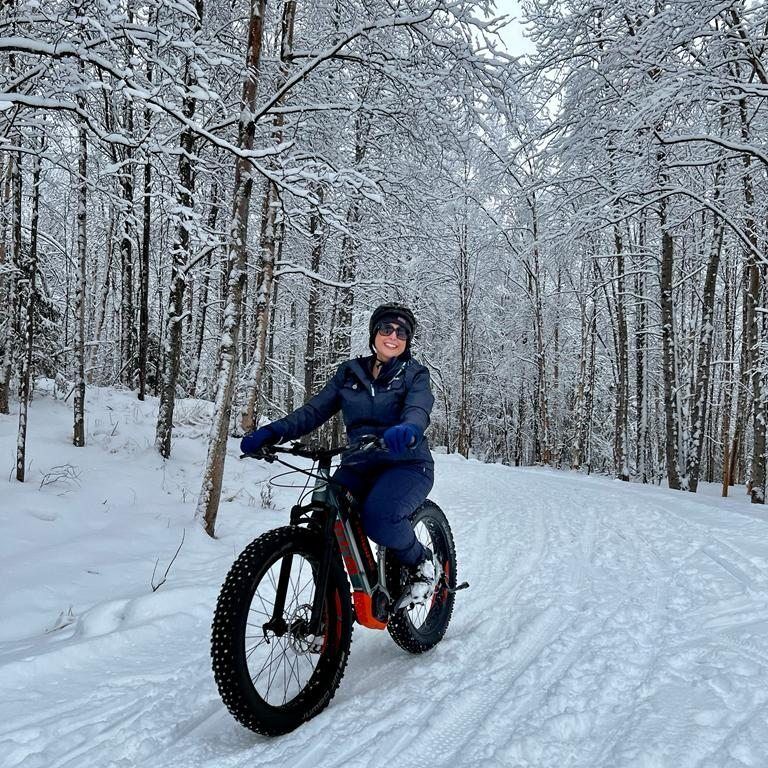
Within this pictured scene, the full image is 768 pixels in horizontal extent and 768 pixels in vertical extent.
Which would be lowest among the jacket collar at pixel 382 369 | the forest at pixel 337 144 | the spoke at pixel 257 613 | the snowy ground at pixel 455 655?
the snowy ground at pixel 455 655

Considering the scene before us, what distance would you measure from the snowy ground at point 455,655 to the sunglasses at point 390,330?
187 centimetres

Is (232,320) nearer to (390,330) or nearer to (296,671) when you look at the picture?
(390,330)

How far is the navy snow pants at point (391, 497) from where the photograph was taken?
2.88m

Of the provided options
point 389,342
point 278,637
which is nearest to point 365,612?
point 278,637

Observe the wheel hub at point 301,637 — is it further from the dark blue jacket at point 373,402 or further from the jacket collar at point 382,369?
the jacket collar at point 382,369

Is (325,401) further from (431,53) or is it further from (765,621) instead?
(431,53)

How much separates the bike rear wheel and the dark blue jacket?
2.21 feet

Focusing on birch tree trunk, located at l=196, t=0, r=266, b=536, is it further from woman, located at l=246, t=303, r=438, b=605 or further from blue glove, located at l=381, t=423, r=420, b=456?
blue glove, located at l=381, t=423, r=420, b=456

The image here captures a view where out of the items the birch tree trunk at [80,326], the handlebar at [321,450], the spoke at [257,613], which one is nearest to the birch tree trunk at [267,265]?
the birch tree trunk at [80,326]

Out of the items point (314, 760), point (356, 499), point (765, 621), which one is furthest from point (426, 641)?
point (765, 621)

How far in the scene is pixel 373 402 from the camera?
3080 mm

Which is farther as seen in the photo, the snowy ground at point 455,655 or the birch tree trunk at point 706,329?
the birch tree trunk at point 706,329

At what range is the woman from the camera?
2.90 meters

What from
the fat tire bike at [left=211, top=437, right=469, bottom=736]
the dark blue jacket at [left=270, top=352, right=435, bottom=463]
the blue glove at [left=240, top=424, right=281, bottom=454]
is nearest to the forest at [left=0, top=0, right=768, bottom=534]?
the dark blue jacket at [left=270, top=352, right=435, bottom=463]
